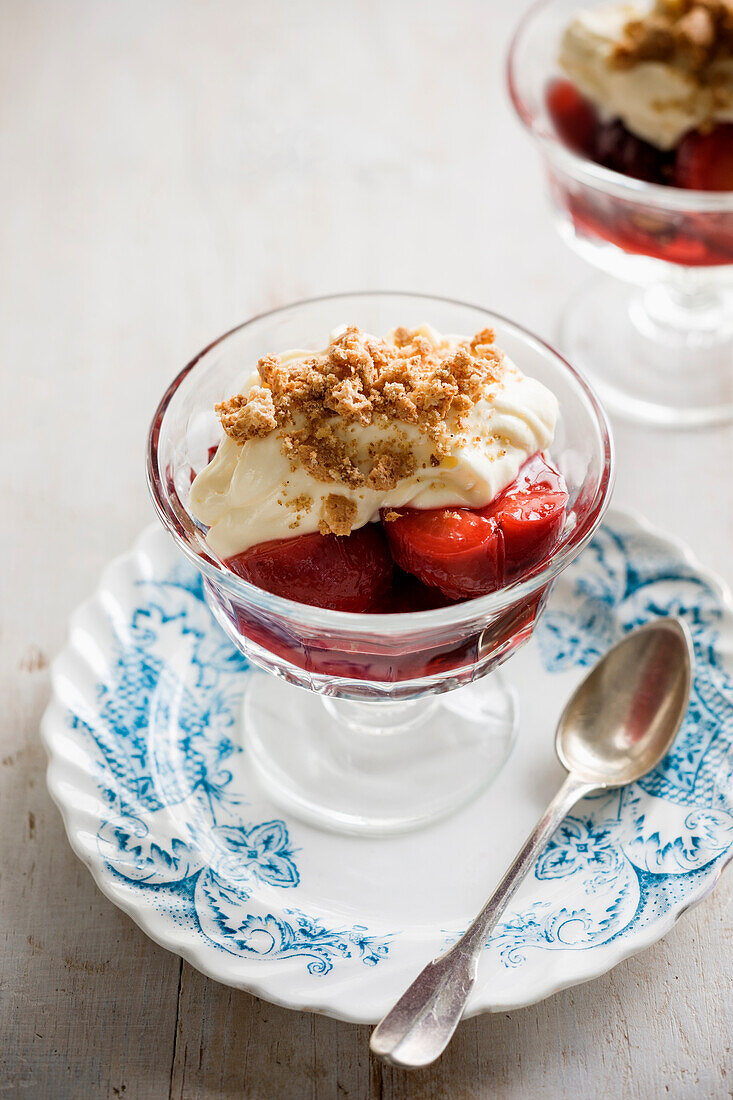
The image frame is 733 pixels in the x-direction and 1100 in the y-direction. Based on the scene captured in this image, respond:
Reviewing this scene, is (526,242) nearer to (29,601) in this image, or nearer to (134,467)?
(134,467)

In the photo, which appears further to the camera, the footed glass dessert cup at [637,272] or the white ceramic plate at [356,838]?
the footed glass dessert cup at [637,272]

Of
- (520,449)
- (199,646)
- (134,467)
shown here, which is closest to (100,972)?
(199,646)

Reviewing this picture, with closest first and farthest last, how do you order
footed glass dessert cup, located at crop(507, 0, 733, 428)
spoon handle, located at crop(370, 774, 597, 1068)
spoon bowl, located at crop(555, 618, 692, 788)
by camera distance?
spoon handle, located at crop(370, 774, 597, 1068) → spoon bowl, located at crop(555, 618, 692, 788) → footed glass dessert cup, located at crop(507, 0, 733, 428)

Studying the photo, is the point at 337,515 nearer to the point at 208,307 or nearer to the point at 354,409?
the point at 354,409

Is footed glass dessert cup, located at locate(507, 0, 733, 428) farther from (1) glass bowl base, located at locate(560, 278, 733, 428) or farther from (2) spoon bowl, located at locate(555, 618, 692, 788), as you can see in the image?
(2) spoon bowl, located at locate(555, 618, 692, 788)

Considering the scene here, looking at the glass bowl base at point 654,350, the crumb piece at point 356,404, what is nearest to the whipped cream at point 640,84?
the glass bowl base at point 654,350

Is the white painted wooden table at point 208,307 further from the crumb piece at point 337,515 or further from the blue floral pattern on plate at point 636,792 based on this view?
the crumb piece at point 337,515

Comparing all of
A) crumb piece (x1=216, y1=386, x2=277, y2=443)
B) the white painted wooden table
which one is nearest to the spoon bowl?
the white painted wooden table
